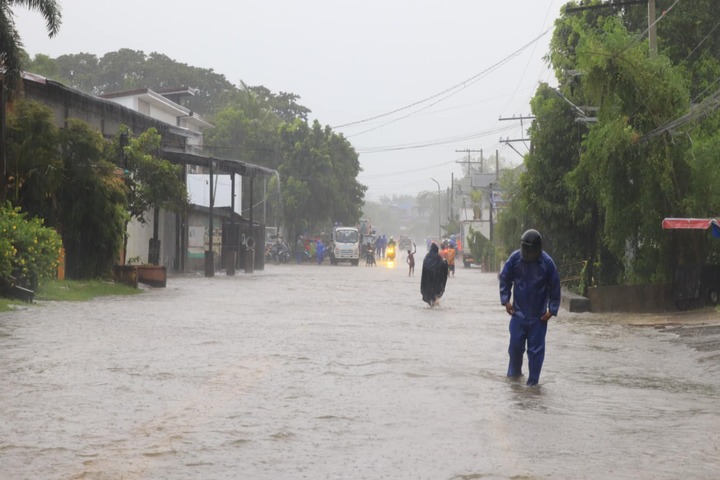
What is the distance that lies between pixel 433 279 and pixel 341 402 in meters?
Answer: 17.3

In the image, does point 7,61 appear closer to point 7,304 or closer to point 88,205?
point 88,205

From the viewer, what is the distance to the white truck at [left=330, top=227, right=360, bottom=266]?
73562 millimetres

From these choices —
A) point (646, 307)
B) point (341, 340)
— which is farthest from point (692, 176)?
point (341, 340)

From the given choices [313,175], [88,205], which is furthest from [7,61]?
[313,175]

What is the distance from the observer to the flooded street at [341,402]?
7.85m

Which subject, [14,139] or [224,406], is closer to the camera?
[224,406]

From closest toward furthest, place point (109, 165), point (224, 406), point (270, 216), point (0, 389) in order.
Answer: point (224, 406)
point (0, 389)
point (109, 165)
point (270, 216)

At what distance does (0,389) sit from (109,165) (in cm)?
2102

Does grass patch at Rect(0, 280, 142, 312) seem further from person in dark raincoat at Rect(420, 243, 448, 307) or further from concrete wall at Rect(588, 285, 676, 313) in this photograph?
concrete wall at Rect(588, 285, 676, 313)

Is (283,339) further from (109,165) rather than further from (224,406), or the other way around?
(109,165)

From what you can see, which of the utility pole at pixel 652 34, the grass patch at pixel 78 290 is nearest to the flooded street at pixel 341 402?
the grass patch at pixel 78 290

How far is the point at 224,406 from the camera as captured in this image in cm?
1041

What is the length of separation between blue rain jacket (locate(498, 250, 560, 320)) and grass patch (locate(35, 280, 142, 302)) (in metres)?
15.2

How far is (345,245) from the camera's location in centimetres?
7381
